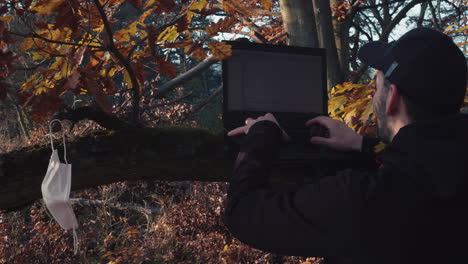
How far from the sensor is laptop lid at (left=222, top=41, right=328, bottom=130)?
2.23 m

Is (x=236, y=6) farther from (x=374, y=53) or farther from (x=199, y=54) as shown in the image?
(x=374, y=53)

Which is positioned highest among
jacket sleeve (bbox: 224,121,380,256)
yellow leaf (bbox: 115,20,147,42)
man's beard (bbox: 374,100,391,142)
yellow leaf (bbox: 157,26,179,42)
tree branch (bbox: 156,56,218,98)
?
yellow leaf (bbox: 115,20,147,42)

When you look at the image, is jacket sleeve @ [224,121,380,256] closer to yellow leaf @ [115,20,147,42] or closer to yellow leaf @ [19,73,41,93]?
yellow leaf @ [115,20,147,42]

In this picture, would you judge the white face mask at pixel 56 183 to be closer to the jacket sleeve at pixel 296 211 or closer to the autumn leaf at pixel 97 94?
the autumn leaf at pixel 97 94

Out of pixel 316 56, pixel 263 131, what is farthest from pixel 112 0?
pixel 316 56

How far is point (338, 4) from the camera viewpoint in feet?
23.6

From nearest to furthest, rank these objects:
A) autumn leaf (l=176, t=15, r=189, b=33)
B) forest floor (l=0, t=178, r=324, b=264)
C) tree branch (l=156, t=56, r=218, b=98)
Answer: autumn leaf (l=176, t=15, r=189, b=33) → tree branch (l=156, t=56, r=218, b=98) → forest floor (l=0, t=178, r=324, b=264)

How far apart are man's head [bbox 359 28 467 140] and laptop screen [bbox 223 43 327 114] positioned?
888 millimetres

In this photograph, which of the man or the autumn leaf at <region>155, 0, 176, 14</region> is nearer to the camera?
the man

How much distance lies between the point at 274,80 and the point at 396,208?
1.29m

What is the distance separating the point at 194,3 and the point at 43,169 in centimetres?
97

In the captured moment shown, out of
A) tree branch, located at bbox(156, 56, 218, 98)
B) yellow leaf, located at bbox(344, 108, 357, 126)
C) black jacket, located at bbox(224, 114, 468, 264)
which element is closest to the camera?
black jacket, located at bbox(224, 114, 468, 264)

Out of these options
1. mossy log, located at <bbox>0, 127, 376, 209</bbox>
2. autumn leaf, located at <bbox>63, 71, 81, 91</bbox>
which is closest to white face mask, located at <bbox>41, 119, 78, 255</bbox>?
mossy log, located at <bbox>0, 127, 376, 209</bbox>

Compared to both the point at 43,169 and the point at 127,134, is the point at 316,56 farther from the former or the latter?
the point at 43,169
